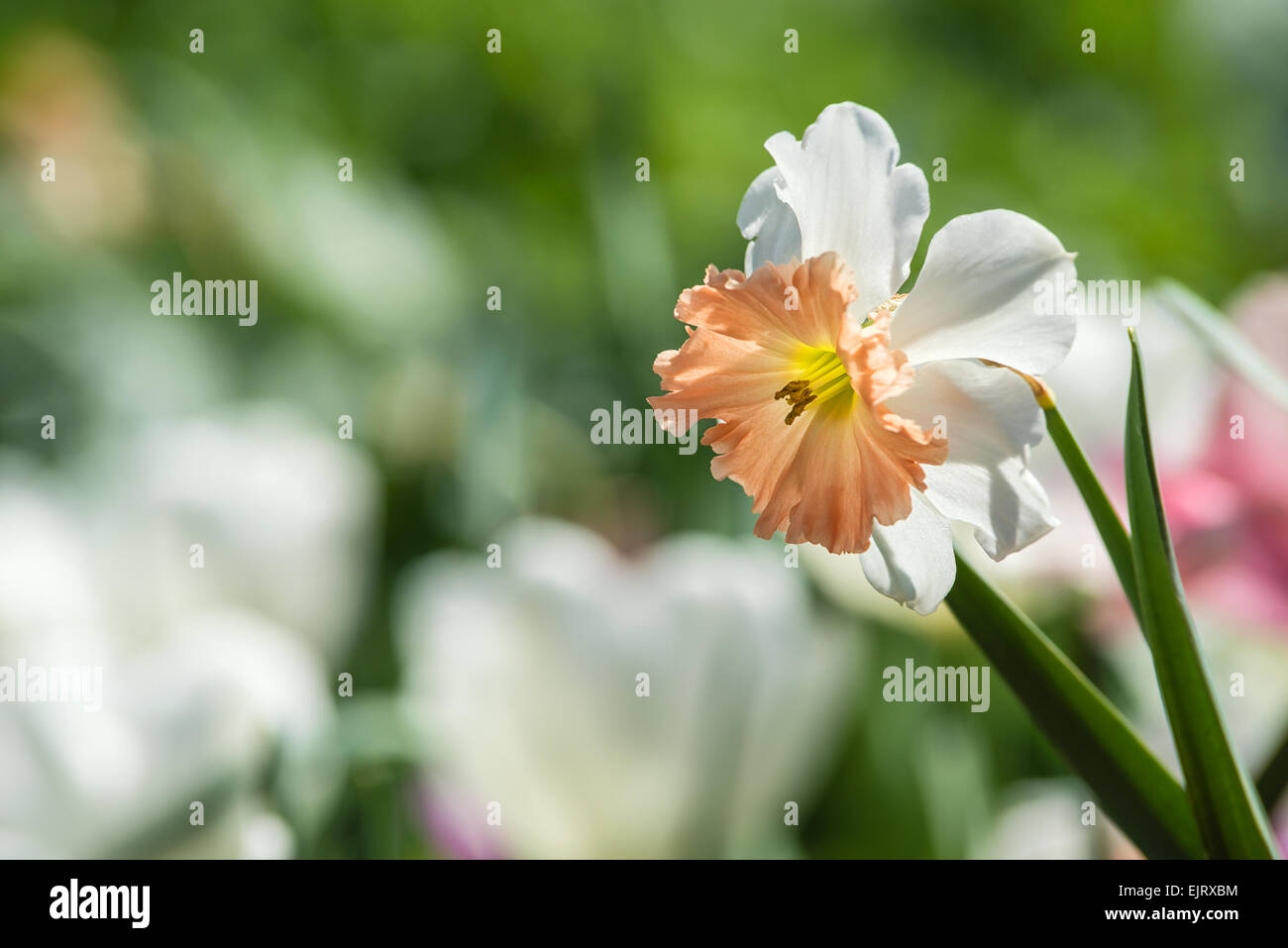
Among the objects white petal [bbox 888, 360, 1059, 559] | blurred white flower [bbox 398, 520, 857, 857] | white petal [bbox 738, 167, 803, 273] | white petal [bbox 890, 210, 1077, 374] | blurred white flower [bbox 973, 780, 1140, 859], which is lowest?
blurred white flower [bbox 973, 780, 1140, 859]

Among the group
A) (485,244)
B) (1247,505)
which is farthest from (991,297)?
(485,244)

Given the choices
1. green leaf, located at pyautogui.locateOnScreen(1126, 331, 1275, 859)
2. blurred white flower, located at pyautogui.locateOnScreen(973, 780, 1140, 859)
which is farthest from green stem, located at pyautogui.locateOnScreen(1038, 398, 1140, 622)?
blurred white flower, located at pyautogui.locateOnScreen(973, 780, 1140, 859)

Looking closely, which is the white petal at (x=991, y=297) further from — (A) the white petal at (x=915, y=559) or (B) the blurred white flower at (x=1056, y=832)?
(B) the blurred white flower at (x=1056, y=832)

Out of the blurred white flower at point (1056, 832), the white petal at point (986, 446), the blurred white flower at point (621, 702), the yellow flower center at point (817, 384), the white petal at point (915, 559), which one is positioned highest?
the yellow flower center at point (817, 384)

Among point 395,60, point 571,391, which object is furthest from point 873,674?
point 395,60

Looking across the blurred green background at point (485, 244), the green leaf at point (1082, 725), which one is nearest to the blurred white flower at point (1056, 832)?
the blurred green background at point (485, 244)

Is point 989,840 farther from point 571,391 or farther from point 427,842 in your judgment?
point 571,391

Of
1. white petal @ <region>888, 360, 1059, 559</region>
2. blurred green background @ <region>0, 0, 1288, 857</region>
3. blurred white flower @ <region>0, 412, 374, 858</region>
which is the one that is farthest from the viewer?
blurred green background @ <region>0, 0, 1288, 857</region>

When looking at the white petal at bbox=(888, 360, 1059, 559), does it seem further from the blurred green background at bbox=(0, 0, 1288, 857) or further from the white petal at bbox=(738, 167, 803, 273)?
the blurred green background at bbox=(0, 0, 1288, 857)
